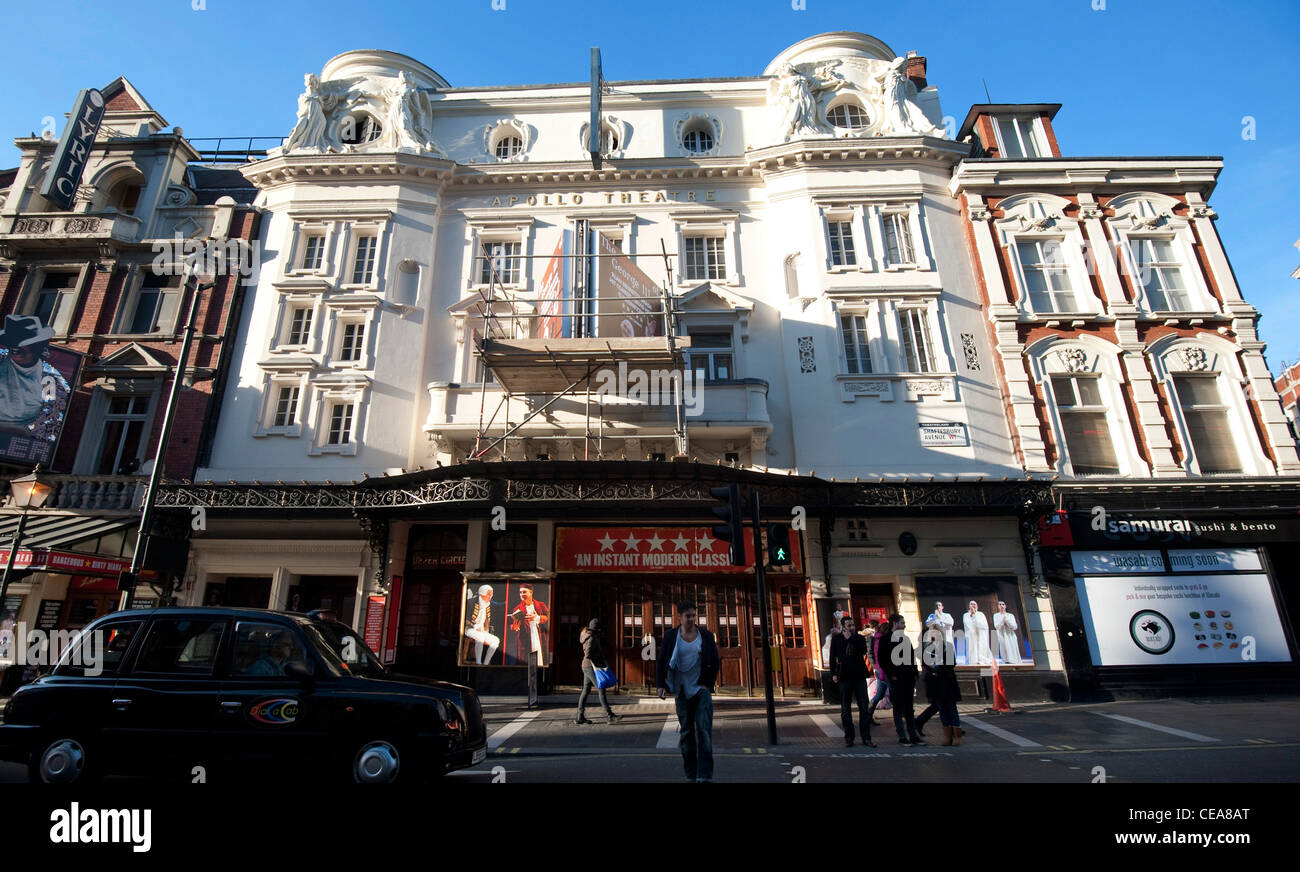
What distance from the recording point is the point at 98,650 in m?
6.03

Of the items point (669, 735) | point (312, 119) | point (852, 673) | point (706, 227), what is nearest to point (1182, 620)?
point (852, 673)

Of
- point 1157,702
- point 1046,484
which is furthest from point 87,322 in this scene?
point 1157,702

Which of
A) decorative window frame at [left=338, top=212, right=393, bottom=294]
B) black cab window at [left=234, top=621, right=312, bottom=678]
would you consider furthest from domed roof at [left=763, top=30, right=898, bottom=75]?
black cab window at [left=234, top=621, right=312, bottom=678]

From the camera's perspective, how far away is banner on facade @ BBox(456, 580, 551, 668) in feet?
46.6

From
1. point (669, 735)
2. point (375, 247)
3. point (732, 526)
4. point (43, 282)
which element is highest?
point (375, 247)

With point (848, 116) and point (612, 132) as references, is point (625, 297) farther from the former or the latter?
point (848, 116)

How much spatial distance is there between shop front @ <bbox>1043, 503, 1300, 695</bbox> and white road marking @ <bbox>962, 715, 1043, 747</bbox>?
→ 4.57 meters

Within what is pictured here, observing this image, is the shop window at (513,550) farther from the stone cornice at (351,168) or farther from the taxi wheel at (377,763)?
the stone cornice at (351,168)

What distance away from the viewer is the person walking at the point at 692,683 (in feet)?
21.0

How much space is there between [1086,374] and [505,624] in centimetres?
1657

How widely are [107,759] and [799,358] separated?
1550cm

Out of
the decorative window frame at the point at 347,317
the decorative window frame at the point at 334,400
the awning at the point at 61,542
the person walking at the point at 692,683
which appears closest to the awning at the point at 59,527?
the awning at the point at 61,542

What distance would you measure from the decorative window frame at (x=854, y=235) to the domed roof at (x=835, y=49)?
6.08m
